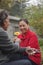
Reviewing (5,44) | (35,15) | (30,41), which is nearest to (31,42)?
(30,41)

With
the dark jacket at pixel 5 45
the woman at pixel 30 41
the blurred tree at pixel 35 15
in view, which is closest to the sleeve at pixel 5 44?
the dark jacket at pixel 5 45

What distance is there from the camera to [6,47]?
379 cm

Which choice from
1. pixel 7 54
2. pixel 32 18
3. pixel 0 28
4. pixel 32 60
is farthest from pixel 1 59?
pixel 32 18

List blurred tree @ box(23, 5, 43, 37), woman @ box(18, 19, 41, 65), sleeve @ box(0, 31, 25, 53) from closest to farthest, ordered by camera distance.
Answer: sleeve @ box(0, 31, 25, 53)
woman @ box(18, 19, 41, 65)
blurred tree @ box(23, 5, 43, 37)

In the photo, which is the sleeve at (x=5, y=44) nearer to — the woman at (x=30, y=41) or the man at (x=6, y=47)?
the man at (x=6, y=47)

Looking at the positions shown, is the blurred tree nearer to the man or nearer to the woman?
the woman

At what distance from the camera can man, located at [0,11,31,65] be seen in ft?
12.5

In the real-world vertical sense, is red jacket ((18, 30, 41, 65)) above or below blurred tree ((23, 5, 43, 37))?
above

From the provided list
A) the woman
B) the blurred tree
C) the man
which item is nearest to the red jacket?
the woman

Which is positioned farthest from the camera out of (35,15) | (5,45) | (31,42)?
(35,15)

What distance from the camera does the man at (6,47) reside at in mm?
3807

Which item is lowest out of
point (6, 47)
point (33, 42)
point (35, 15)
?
point (35, 15)

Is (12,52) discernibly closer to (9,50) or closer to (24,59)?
(9,50)

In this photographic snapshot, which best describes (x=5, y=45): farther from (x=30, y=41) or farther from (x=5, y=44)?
(x=30, y=41)
